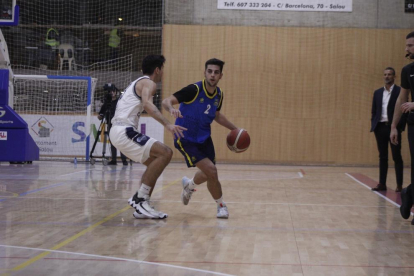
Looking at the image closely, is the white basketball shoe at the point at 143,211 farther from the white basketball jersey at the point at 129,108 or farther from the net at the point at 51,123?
the net at the point at 51,123

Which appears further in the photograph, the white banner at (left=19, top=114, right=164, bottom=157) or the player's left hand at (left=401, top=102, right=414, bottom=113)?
the white banner at (left=19, top=114, right=164, bottom=157)

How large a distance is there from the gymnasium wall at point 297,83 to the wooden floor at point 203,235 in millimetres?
9157

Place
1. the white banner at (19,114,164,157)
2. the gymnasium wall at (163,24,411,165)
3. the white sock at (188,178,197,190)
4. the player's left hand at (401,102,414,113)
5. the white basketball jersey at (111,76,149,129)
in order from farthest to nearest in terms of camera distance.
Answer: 1. the gymnasium wall at (163,24,411,165)
2. the white banner at (19,114,164,157)
3. the white sock at (188,178,197,190)
4. the white basketball jersey at (111,76,149,129)
5. the player's left hand at (401,102,414,113)

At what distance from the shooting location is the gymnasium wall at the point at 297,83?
54.5 ft

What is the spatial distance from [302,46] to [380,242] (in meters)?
13.4

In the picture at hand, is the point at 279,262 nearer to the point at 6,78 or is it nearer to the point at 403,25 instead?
the point at 6,78

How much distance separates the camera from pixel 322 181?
9.99 meters

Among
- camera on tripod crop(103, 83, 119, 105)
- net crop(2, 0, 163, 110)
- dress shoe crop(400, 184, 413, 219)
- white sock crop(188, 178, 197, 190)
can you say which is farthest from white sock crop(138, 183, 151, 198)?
net crop(2, 0, 163, 110)

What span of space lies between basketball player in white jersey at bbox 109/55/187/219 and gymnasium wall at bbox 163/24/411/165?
37.6 ft

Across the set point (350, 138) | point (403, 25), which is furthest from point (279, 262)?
point (403, 25)

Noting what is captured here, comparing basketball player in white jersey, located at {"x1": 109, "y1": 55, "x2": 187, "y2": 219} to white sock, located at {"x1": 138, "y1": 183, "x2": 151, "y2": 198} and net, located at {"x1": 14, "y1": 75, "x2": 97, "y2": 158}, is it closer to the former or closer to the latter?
white sock, located at {"x1": 138, "y1": 183, "x2": 151, "y2": 198}

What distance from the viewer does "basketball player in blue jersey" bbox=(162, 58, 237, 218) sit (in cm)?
532

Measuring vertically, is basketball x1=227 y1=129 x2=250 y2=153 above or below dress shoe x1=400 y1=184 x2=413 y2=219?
above

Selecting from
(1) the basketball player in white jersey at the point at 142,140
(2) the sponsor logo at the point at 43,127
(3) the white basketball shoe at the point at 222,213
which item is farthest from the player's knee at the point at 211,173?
(2) the sponsor logo at the point at 43,127
